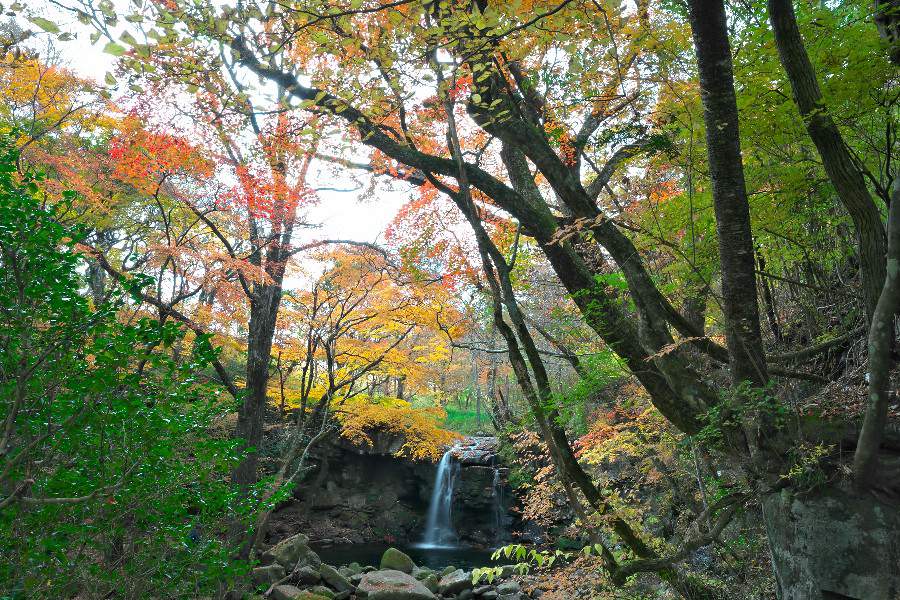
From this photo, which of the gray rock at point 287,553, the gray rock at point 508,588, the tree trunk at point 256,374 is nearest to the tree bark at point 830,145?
the tree trunk at point 256,374

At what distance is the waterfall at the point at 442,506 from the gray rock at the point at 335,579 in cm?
615

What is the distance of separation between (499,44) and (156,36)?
6.51 feet

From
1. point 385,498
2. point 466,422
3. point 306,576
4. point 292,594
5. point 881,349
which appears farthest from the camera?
point 466,422

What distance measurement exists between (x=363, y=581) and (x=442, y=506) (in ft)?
22.8

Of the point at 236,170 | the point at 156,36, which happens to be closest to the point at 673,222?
the point at 156,36

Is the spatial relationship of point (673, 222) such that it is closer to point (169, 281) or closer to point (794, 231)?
point (794, 231)

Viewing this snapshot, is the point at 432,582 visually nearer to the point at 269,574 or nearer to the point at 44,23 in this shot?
the point at 269,574

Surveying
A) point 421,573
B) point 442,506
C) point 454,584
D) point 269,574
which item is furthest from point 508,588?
point 442,506

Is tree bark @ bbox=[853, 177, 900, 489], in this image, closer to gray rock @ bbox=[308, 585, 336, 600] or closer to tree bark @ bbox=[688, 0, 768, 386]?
tree bark @ bbox=[688, 0, 768, 386]

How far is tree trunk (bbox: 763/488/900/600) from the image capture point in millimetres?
2551

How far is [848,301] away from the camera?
3.88 meters

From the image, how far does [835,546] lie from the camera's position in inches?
104

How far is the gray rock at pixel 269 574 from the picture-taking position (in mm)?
→ 8859

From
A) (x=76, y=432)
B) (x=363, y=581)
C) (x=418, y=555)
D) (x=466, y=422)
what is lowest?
(x=418, y=555)
